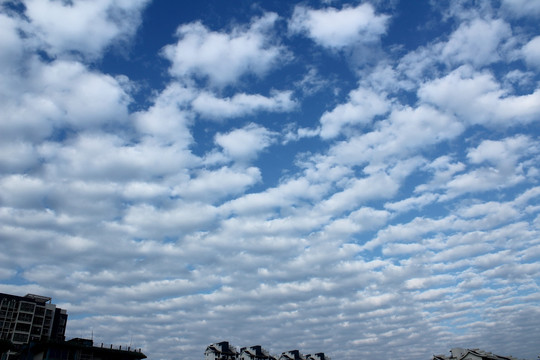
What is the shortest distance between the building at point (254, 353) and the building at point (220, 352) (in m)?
3.72

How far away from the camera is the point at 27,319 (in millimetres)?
A: 111438

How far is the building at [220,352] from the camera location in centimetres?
12250

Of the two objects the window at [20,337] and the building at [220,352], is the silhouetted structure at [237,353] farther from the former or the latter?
the window at [20,337]

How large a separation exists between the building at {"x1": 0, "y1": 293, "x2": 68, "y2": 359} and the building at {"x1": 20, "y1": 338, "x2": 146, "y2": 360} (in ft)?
176

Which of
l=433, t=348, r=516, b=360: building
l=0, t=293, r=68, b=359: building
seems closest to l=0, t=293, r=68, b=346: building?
l=0, t=293, r=68, b=359: building

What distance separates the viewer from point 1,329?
345ft

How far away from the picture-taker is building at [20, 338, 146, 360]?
55469 millimetres

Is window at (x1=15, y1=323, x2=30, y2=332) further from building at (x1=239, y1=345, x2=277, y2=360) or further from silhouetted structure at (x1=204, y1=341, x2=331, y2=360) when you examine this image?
building at (x1=239, y1=345, x2=277, y2=360)

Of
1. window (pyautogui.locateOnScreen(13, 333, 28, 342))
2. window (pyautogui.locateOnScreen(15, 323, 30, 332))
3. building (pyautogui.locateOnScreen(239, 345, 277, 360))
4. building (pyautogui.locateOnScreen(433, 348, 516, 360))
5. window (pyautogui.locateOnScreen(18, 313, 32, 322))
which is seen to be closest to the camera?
building (pyautogui.locateOnScreen(433, 348, 516, 360))

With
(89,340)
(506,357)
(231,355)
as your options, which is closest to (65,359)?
(89,340)

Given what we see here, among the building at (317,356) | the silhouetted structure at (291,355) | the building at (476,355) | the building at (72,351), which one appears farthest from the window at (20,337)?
the building at (476,355)

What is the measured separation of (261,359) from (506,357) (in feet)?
235

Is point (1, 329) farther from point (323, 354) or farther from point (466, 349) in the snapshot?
point (466, 349)

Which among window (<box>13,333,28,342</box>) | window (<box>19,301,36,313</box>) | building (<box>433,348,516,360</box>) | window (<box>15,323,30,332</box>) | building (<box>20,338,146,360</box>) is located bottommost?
building (<box>433,348,516,360</box>)
